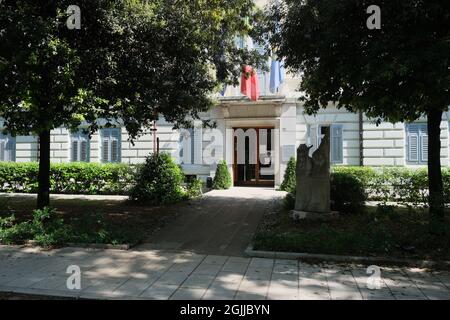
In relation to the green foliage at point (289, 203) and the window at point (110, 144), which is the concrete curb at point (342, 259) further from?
the window at point (110, 144)

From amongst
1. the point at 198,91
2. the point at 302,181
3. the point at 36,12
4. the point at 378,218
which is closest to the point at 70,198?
the point at 198,91

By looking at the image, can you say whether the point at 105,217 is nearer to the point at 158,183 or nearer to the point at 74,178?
the point at 158,183

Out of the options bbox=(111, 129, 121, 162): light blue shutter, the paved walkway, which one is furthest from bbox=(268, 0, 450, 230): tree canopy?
bbox=(111, 129, 121, 162): light blue shutter

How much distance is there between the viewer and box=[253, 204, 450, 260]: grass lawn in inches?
282

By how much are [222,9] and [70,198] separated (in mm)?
9386

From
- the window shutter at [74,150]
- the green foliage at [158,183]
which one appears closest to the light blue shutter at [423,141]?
the green foliage at [158,183]

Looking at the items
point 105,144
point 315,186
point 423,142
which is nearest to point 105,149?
point 105,144

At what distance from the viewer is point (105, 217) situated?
1069 cm

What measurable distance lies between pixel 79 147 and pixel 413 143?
671 inches

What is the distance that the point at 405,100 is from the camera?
7.55 meters

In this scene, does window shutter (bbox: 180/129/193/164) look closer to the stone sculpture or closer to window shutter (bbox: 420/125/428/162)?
the stone sculpture

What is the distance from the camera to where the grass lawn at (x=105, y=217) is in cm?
816

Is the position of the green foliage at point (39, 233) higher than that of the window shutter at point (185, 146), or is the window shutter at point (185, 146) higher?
the window shutter at point (185, 146)

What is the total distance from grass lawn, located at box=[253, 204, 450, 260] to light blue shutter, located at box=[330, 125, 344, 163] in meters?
9.79
